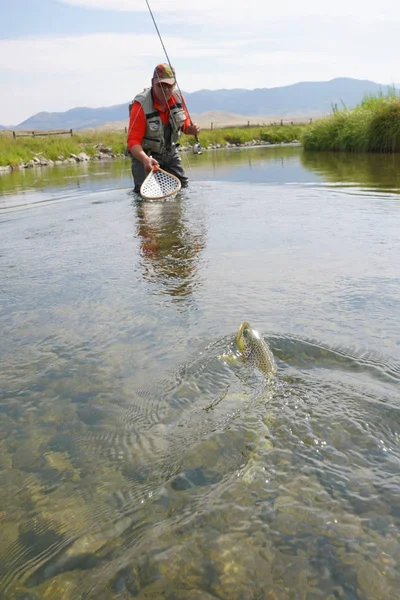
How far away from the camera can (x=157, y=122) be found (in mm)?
9859

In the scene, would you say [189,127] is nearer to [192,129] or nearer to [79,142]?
[192,129]

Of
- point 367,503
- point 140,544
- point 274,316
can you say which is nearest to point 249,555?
point 140,544

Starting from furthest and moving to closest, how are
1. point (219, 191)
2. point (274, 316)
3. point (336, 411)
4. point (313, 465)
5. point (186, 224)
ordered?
point (219, 191) < point (186, 224) < point (274, 316) < point (336, 411) < point (313, 465)

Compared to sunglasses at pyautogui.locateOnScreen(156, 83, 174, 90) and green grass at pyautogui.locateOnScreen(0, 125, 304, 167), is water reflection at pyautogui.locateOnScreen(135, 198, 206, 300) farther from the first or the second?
green grass at pyautogui.locateOnScreen(0, 125, 304, 167)

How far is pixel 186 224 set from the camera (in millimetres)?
7578

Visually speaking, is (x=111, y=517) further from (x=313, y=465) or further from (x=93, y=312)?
(x=93, y=312)

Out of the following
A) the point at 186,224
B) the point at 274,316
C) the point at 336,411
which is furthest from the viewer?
the point at 186,224

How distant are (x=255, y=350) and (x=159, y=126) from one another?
7.97 metres

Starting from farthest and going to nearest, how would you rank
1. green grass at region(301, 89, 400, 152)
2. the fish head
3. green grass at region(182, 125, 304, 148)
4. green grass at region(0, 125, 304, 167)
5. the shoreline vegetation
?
green grass at region(182, 125, 304, 148), green grass at region(0, 125, 304, 167), the shoreline vegetation, green grass at region(301, 89, 400, 152), the fish head

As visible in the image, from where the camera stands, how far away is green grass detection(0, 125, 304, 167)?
1187 inches

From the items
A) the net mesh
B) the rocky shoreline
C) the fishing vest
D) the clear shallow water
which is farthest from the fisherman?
the rocky shoreline

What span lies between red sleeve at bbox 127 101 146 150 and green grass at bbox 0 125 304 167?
20477mm

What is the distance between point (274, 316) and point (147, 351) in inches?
40.7

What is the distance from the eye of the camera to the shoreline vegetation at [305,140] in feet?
61.4
